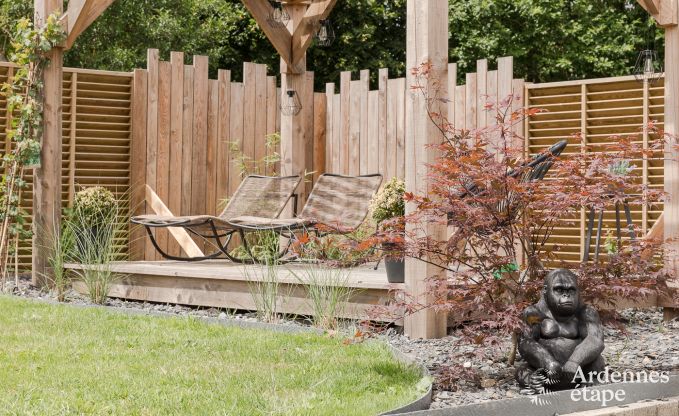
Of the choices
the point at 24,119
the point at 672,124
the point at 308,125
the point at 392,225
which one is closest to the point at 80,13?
the point at 24,119

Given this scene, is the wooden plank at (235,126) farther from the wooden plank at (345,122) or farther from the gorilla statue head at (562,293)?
the gorilla statue head at (562,293)

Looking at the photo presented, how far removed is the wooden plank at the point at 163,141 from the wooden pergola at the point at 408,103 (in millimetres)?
1004

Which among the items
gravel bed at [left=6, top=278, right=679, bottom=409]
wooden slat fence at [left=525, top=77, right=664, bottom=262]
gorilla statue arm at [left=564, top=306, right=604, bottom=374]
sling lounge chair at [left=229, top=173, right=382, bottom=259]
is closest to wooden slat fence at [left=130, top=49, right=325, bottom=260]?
sling lounge chair at [left=229, top=173, right=382, bottom=259]

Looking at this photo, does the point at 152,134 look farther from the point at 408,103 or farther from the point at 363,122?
the point at 408,103

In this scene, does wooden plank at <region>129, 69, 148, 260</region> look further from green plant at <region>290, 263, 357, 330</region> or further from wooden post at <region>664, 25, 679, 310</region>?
wooden post at <region>664, 25, 679, 310</region>

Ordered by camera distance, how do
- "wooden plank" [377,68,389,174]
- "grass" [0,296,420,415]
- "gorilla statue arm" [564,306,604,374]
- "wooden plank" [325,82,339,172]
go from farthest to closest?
"wooden plank" [325,82,339,172], "wooden plank" [377,68,389,174], "gorilla statue arm" [564,306,604,374], "grass" [0,296,420,415]

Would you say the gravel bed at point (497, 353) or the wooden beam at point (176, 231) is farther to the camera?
the wooden beam at point (176, 231)

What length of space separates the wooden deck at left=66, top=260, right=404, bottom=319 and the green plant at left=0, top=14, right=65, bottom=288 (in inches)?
35.9

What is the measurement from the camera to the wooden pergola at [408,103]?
523 centimetres

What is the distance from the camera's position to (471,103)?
338 inches

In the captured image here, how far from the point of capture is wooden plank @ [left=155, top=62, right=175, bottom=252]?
896 cm

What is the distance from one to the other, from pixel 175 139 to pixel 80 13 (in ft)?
5.87

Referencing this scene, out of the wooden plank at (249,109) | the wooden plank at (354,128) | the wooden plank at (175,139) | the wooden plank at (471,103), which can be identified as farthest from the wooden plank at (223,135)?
the wooden plank at (471,103)

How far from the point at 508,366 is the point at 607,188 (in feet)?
3.02
